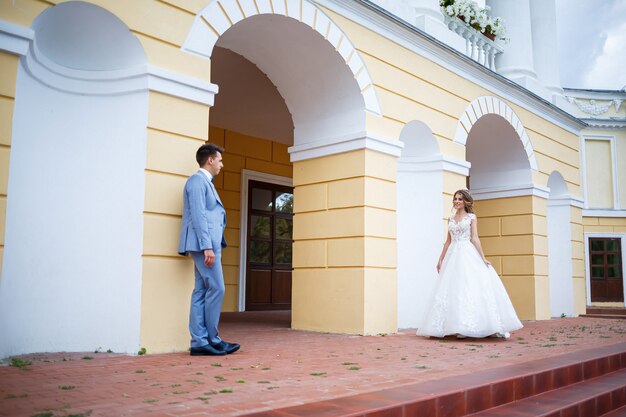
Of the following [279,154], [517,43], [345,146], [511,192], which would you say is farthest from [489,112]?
[279,154]

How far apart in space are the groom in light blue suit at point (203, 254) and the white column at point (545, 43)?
1037 cm

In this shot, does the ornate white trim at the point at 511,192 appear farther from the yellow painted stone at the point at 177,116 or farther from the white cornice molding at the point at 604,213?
the white cornice molding at the point at 604,213

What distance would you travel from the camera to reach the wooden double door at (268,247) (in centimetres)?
1160

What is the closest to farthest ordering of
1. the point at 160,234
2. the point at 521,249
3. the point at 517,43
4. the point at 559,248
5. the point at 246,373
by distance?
the point at 246,373
the point at 160,234
the point at 521,249
the point at 517,43
the point at 559,248

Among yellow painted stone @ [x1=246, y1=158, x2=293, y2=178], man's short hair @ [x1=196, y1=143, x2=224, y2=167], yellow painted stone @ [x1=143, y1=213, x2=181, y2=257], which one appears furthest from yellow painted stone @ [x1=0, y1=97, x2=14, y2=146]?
yellow painted stone @ [x1=246, y1=158, x2=293, y2=178]

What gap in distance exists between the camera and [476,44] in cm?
1039

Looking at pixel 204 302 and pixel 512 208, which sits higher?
pixel 512 208

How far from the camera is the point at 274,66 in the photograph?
758 cm

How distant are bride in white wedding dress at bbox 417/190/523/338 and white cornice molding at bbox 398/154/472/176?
1469 millimetres

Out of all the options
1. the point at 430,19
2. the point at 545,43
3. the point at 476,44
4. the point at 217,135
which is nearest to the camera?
the point at 430,19

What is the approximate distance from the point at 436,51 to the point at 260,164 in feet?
15.4

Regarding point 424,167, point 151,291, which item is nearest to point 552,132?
point 424,167

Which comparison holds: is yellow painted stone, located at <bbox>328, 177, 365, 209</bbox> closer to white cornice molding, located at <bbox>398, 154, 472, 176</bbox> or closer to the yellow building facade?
the yellow building facade

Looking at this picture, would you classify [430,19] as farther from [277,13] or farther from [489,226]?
[489,226]
